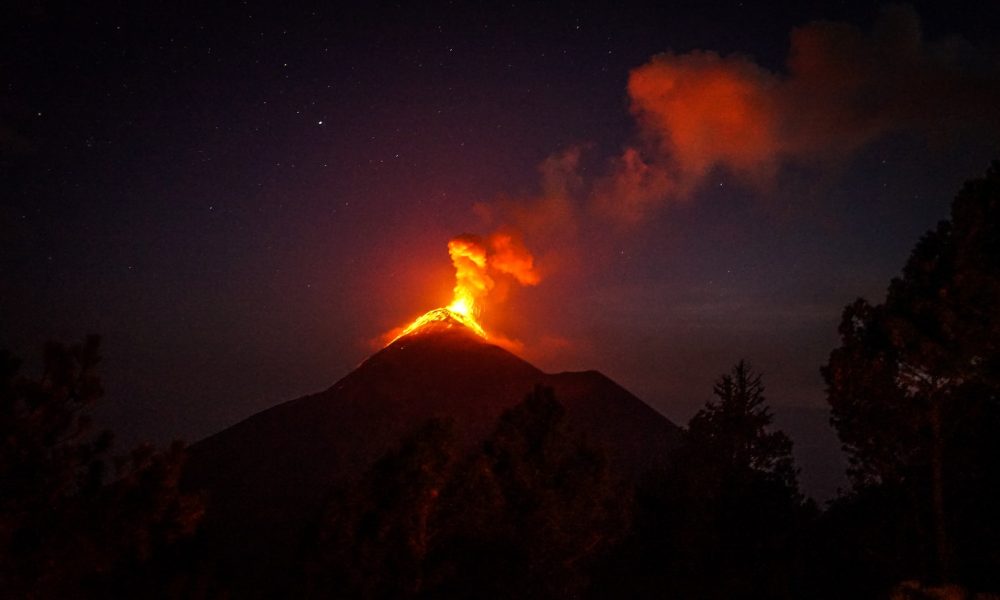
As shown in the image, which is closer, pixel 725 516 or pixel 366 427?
pixel 725 516

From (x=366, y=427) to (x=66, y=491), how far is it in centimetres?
13954

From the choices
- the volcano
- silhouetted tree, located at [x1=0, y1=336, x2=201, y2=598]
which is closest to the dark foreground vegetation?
silhouetted tree, located at [x1=0, y1=336, x2=201, y2=598]

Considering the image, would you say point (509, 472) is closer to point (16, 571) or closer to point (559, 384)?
point (16, 571)

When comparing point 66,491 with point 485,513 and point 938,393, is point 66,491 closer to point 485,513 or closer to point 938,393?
point 485,513

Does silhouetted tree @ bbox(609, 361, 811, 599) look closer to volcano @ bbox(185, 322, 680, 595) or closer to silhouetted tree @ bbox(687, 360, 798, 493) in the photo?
silhouetted tree @ bbox(687, 360, 798, 493)

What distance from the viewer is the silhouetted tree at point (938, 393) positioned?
51.0ft

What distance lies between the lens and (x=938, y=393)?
57.0 feet

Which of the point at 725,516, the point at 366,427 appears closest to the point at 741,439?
the point at 725,516

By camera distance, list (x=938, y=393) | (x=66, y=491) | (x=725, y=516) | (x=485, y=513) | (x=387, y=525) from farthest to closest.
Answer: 1. (x=725, y=516)
2. (x=485, y=513)
3. (x=387, y=525)
4. (x=938, y=393)
5. (x=66, y=491)

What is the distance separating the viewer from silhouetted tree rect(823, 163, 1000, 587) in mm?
15555

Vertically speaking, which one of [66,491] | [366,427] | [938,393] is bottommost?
[66,491]

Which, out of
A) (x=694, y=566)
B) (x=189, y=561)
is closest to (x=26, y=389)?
(x=189, y=561)

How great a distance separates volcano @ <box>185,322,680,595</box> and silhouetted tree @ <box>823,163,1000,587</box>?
8503 cm

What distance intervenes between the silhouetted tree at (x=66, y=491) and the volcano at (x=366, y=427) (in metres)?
83.6
